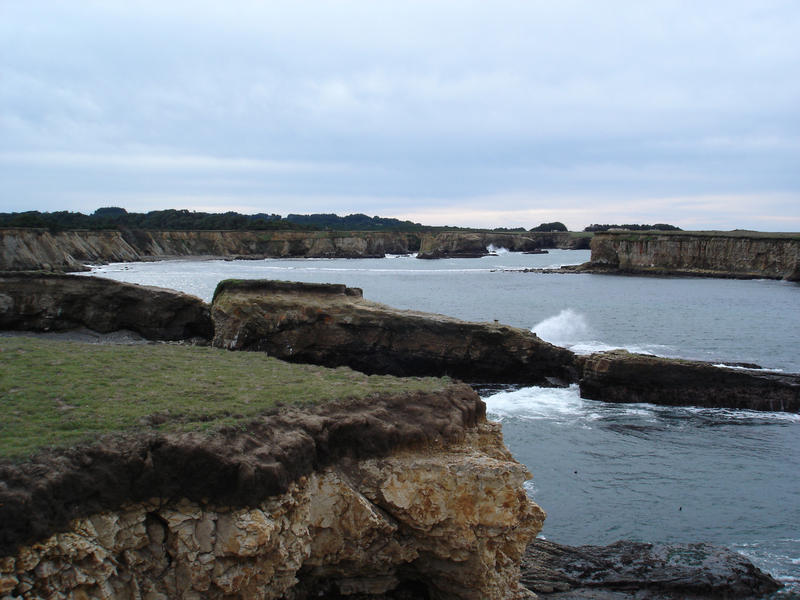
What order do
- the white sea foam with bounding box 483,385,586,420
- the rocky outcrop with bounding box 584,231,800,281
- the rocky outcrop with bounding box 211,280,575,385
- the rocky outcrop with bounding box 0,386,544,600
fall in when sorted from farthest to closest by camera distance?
the rocky outcrop with bounding box 584,231,800,281 < the rocky outcrop with bounding box 211,280,575,385 < the white sea foam with bounding box 483,385,586,420 < the rocky outcrop with bounding box 0,386,544,600

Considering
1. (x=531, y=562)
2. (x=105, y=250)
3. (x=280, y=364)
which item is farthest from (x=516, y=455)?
(x=105, y=250)

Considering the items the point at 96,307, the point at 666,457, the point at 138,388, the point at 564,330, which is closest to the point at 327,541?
the point at 138,388

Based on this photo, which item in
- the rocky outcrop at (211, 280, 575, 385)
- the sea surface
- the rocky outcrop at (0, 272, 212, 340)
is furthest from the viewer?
the rocky outcrop at (0, 272, 212, 340)

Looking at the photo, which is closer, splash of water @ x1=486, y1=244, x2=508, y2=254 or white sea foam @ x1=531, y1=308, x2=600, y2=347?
white sea foam @ x1=531, y1=308, x2=600, y2=347

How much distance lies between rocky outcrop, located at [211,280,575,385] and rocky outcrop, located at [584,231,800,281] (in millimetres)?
80130

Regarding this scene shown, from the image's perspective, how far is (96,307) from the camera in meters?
28.5

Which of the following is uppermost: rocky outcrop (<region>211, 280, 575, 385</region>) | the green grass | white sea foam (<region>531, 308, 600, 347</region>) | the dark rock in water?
the green grass

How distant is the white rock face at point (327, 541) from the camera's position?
7.12m

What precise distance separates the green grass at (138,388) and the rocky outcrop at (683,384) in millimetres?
16354

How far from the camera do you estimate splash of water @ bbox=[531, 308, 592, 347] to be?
134 feet

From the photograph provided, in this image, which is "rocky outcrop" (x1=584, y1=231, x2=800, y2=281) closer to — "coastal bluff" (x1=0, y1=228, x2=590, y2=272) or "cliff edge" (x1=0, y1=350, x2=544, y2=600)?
"coastal bluff" (x1=0, y1=228, x2=590, y2=272)

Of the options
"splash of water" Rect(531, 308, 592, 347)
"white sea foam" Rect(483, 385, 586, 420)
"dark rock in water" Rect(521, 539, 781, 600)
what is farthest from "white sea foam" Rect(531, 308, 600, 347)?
"dark rock in water" Rect(521, 539, 781, 600)

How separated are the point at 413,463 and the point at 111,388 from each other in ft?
16.5

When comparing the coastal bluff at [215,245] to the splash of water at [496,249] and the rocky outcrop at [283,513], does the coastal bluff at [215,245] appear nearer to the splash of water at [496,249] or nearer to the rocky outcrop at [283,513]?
the splash of water at [496,249]
